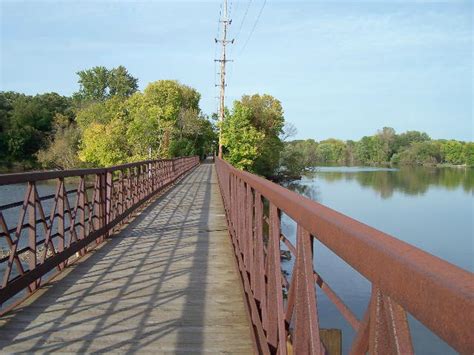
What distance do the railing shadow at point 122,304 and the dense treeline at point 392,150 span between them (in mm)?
102088

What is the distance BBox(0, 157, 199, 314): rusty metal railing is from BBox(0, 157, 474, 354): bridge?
0.07 feet

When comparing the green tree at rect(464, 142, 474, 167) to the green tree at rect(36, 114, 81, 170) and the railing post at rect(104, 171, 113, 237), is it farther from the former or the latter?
the railing post at rect(104, 171, 113, 237)

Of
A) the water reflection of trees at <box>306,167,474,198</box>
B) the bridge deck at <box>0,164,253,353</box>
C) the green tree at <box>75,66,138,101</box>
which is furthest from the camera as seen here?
the green tree at <box>75,66,138,101</box>

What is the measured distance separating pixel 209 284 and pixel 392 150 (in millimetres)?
137128

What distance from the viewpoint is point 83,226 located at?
6734 millimetres

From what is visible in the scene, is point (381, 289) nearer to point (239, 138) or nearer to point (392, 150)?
point (239, 138)

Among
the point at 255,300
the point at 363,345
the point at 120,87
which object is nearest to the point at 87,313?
the point at 255,300

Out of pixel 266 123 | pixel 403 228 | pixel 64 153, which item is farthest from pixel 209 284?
pixel 64 153

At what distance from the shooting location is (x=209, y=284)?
543cm

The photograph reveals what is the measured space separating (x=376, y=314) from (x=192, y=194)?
16.2 metres

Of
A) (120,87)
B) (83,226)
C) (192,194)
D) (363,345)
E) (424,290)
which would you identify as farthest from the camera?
(120,87)

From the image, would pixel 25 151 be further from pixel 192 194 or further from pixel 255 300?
pixel 255 300

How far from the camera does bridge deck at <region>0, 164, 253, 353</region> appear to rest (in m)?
3.70

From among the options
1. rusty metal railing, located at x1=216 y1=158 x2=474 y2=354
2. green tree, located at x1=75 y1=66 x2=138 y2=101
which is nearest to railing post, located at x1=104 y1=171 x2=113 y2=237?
rusty metal railing, located at x1=216 y1=158 x2=474 y2=354
